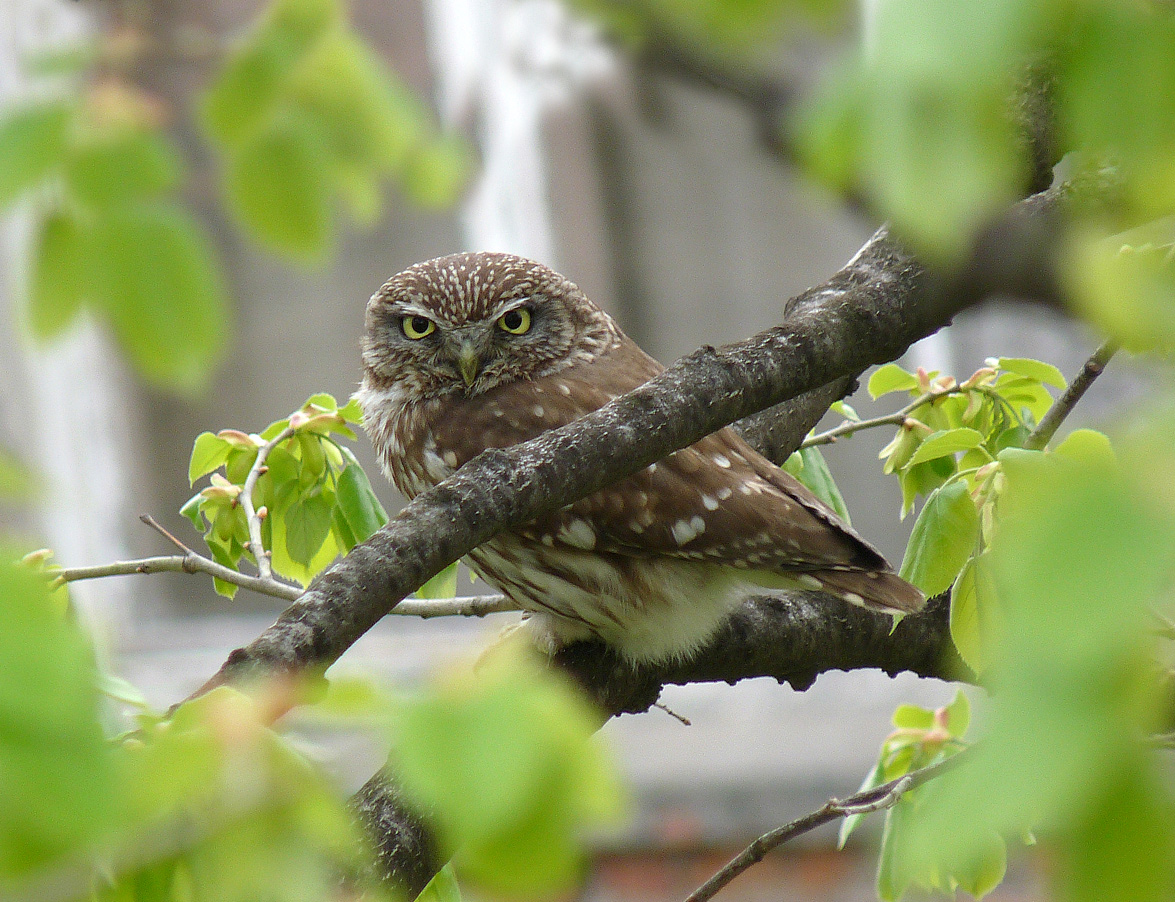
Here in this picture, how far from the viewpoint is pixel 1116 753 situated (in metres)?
0.47

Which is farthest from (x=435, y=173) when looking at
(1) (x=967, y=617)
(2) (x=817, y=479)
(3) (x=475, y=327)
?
(2) (x=817, y=479)

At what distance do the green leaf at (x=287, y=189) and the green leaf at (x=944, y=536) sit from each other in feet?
3.43

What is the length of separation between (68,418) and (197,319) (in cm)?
505

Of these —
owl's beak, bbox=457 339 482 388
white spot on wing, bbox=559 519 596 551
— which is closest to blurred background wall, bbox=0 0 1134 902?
owl's beak, bbox=457 339 482 388

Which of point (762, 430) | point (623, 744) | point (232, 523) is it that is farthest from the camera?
point (623, 744)

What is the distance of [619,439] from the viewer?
4.94 ft

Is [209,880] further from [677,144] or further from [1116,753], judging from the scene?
[677,144]

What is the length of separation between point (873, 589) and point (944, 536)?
42 cm

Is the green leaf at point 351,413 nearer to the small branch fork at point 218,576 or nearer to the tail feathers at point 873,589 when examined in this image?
the small branch fork at point 218,576

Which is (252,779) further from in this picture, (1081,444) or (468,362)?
(468,362)

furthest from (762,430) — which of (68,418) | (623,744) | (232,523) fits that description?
(68,418)

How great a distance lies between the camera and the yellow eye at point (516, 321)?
2539mm

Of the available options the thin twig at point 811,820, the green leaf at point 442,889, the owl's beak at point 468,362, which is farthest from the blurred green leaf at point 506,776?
the owl's beak at point 468,362

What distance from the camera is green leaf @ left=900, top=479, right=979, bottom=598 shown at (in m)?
1.62
